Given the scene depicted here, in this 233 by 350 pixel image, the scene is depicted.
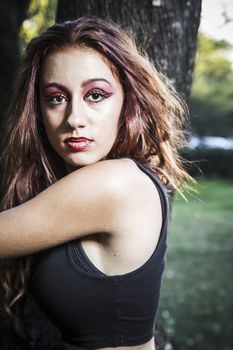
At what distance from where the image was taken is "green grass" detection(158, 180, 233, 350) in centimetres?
588

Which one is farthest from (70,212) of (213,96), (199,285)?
(213,96)

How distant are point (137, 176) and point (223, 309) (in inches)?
218

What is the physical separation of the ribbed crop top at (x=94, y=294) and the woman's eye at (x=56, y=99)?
15.9 inches

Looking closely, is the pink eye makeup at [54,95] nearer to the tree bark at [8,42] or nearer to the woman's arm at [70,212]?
the woman's arm at [70,212]

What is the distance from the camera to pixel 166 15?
106 inches

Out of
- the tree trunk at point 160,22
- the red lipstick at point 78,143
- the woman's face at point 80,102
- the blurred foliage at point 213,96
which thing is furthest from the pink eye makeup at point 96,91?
the blurred foliage at point 213,96

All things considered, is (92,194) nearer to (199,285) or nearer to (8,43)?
(8,43)

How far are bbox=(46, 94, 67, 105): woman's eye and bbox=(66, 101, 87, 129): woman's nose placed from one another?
0.05 meters

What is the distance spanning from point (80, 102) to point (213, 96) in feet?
108

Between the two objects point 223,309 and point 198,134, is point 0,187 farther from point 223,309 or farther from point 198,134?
point 198,134

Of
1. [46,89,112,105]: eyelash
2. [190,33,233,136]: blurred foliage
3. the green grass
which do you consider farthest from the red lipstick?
[190,33,233,136]: blurred foliage

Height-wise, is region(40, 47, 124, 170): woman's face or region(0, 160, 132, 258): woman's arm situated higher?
region(40, 47, 124, 170): woman's face

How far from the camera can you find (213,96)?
33.6m

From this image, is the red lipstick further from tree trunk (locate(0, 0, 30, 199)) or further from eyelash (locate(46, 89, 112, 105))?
tree trunk (locate(0, 0, 30, 199))
